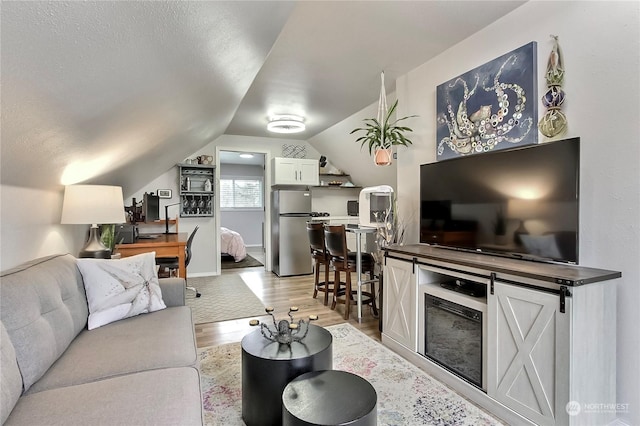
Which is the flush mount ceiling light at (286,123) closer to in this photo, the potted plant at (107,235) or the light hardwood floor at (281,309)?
the light hardwood floor at (281,309)

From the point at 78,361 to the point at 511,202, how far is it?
2521 mm

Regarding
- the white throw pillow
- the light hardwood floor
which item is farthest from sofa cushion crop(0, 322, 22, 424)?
the light hardwood floor

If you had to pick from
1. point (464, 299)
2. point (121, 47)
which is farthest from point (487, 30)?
point (121, 47)

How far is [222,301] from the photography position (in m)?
4.19

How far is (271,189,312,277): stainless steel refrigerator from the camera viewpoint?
5.75 meters

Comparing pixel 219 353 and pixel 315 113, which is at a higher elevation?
pixel 315 113

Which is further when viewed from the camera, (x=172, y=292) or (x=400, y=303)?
(x=400, y=303)

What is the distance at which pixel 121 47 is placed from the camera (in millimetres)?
1310

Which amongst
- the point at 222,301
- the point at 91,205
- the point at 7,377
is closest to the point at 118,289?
the point at 91,205

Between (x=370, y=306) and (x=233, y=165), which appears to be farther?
(x=233, y=165)

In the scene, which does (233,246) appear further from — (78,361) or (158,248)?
(78,361)

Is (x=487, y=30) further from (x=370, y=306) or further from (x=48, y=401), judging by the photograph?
(x=48, y=401)

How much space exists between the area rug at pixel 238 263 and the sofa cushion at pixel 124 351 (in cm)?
453

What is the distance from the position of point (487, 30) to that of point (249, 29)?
1783mm
